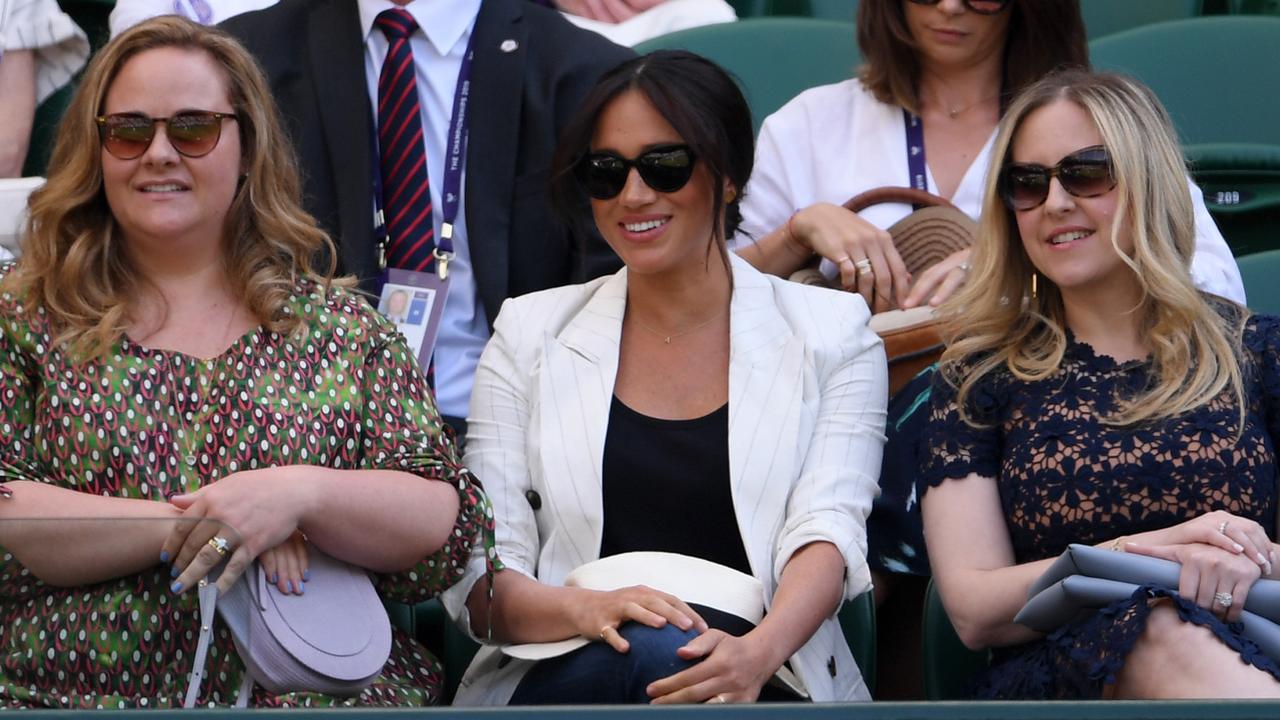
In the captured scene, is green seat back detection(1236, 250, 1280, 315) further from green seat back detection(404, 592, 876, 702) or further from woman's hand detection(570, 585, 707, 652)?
woman's hand detection(570, 585, 707, 652)

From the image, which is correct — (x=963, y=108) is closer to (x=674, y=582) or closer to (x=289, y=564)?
(x=674, y=582)

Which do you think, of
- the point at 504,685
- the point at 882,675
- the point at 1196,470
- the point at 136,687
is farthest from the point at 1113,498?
the point at 136,687

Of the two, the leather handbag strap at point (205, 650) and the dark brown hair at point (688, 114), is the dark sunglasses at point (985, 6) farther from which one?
the leather handbag strap at point (205, 650)

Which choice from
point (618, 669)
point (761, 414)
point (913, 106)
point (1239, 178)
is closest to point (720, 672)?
point (618, 669)

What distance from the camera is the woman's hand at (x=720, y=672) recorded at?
248cm

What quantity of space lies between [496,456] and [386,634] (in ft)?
1.73

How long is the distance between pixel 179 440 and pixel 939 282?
1.36 metres

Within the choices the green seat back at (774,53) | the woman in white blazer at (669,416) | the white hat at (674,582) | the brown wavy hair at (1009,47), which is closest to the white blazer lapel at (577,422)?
the woman in white blazer at (669,416)

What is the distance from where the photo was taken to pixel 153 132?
9.22 feet

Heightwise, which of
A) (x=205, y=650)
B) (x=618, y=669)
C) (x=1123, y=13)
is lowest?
(x=1123, y=13)

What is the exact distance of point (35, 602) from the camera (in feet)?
8.00

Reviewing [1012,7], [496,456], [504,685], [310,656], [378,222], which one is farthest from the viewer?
[1012,7]

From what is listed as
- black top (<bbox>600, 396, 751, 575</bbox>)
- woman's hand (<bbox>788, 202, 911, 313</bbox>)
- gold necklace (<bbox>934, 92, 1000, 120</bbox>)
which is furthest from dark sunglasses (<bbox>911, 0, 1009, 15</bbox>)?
black top (<bbox>600, 396, 751, 575</bbox>)

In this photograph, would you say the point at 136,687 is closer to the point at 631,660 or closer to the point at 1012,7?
the point at 631,660
